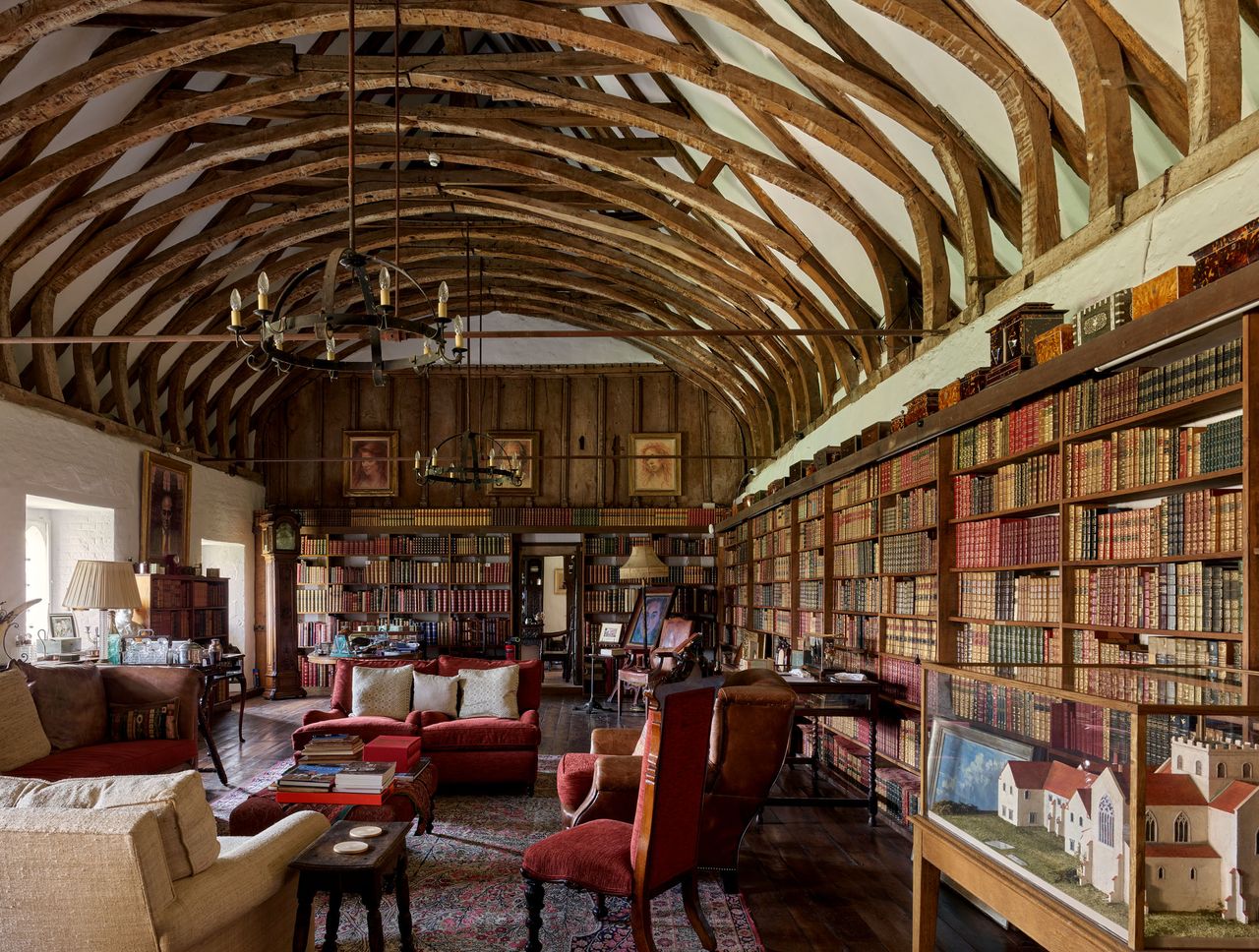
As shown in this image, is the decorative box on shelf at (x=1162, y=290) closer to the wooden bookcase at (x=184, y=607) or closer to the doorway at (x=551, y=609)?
the wooden bookcase at (x=184, y=607)

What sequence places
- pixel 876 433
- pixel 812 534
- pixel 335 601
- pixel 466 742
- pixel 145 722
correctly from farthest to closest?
pixel 335 601 < pixel 812 534 < pixel 466 742 < pixel 876 433 < pixel 145 722

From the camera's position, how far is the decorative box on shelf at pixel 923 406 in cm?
561

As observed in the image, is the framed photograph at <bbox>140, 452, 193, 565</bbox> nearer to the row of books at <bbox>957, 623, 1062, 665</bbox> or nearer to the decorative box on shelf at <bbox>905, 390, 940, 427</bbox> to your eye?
the decorative box on shelf at <bbox>905, 390, 940, 427</bbox>

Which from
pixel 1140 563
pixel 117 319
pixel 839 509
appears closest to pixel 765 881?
pixel 1140 563

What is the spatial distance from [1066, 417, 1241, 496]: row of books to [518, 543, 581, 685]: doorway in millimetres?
10642

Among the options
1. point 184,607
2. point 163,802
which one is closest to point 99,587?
point 184,607

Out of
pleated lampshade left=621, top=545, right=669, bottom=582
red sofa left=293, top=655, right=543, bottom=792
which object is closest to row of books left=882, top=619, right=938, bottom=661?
red sofa left=293, top=655, right=543, bottom=792

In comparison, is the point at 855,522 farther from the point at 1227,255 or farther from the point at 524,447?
the point at 524,447

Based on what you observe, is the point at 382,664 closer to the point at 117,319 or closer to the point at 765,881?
the point at 765,881

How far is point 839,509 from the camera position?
7.88 meters

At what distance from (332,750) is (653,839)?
7.43 feet

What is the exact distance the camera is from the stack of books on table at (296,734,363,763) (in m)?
5.06

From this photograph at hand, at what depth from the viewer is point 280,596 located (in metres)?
13.8

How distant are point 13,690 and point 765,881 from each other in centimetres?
471
